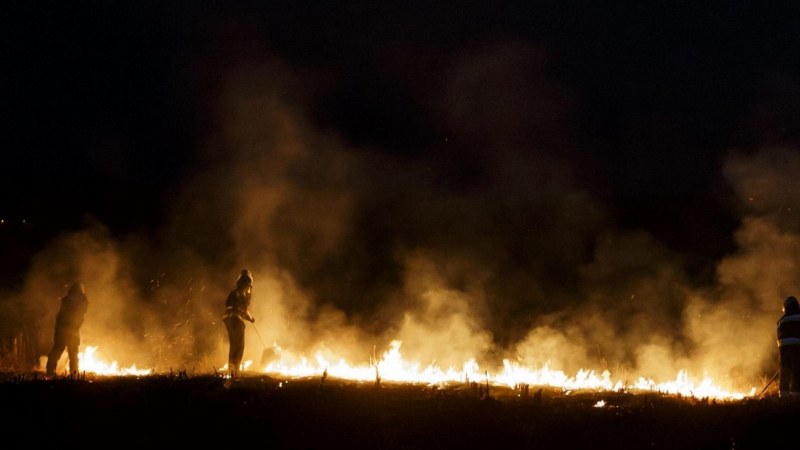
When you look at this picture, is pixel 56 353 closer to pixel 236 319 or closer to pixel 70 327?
pixel 70 327

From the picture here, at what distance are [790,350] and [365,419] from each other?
666cm

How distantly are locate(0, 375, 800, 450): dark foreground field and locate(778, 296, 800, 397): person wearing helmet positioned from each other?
1341 millimetres

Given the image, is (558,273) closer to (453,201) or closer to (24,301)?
(453,201)

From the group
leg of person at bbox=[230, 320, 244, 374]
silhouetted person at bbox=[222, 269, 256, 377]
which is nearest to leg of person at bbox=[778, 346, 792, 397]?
silhouetted person at bbox=[222, 269, 256, 377]

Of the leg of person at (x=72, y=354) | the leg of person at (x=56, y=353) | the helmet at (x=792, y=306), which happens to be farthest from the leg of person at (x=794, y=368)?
the leg of person at (x=56, y=353)

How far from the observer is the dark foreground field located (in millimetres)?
9312

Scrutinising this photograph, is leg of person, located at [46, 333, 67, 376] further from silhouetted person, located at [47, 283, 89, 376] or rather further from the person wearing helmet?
the person wearing helmet

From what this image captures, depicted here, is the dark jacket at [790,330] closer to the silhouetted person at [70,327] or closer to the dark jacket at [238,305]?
the dark jacket at [238,305]

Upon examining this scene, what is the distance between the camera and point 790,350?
11742 mm

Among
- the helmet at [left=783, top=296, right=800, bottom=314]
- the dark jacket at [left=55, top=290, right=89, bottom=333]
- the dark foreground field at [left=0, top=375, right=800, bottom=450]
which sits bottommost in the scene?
the dark foreground field at [left=0, top=375, right=800, bottom=450]

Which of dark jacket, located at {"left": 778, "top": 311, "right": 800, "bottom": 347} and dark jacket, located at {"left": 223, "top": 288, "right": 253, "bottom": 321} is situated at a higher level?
dark jacket, located at {"left": 223, "top": 288, "right": 253, "bottom": 321}

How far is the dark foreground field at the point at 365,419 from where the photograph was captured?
9.31 meters

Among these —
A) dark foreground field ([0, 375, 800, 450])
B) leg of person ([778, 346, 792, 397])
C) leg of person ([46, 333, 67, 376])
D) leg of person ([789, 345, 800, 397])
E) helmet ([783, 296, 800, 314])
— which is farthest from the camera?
leg of person ([46, 333, 67, 376])

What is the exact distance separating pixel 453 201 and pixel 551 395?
17.8m
